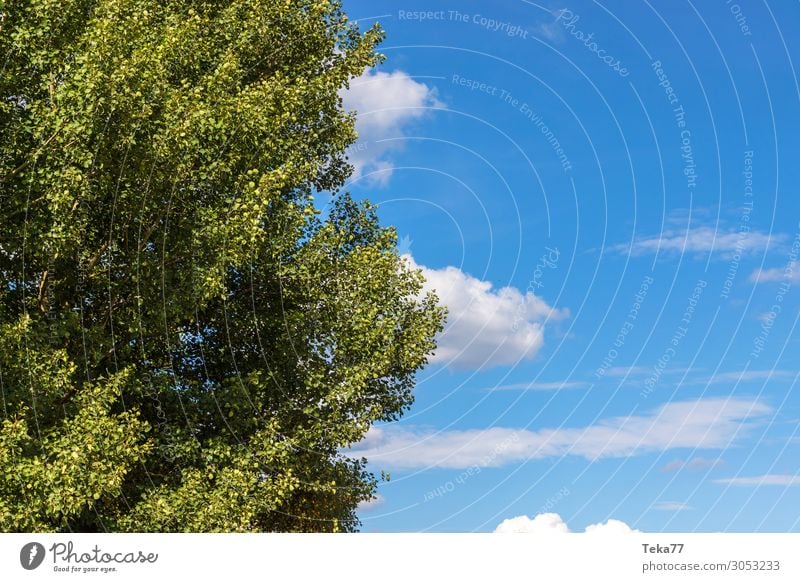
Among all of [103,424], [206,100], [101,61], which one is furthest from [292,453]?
[101,61]

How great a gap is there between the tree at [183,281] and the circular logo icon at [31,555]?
4.24 m

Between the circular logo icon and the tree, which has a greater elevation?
the tree

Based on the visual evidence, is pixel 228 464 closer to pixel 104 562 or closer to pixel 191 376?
pixel 191 376

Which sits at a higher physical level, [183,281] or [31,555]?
[183,281]

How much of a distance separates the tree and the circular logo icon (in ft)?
13.9

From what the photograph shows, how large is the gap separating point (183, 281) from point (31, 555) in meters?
9.30

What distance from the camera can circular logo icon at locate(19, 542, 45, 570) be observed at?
16.4 meters

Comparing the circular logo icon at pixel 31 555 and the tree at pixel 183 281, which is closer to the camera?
the circular logo icon at pixel 31 555

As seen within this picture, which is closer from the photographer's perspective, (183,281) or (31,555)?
(31,555)

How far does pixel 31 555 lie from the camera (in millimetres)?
16500

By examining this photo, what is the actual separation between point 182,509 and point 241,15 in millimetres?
15243

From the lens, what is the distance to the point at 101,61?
73.7 feet

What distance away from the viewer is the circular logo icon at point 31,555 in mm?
16422

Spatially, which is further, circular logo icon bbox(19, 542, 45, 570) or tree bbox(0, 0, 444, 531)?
tree bbox(0, 0, 444, 531)
